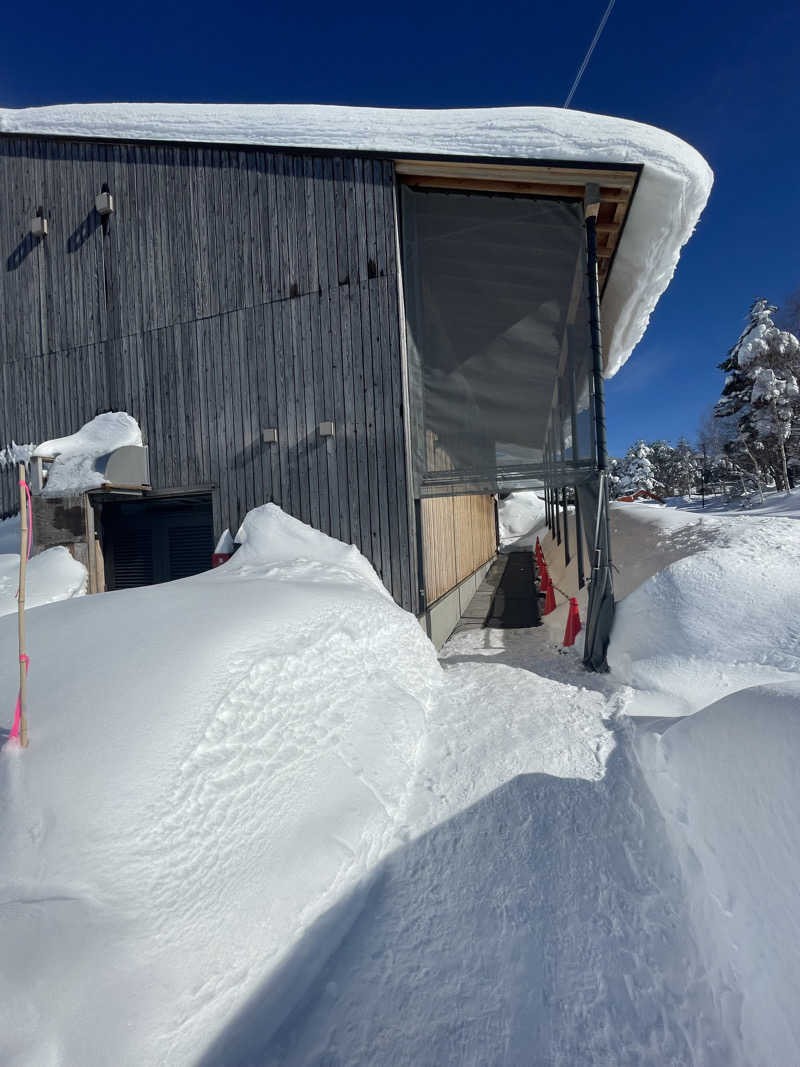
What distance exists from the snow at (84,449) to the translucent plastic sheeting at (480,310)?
4.41m

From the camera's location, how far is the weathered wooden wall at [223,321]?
21.8 ft

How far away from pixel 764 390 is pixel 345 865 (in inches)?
1250

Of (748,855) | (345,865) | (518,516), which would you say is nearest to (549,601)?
(748,855)

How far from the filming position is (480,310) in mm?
7867

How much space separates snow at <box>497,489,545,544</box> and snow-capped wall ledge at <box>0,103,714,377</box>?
24.6 metres

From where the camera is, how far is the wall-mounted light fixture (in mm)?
7797

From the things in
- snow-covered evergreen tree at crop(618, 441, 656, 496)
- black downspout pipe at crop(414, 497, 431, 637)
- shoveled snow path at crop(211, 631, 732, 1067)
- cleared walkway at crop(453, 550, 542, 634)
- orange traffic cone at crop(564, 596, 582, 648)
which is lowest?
cleared walkway at crop(453, 550, 542, 634)

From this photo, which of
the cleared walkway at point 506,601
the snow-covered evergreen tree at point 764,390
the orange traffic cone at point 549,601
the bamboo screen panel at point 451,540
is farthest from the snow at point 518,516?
the orange traffic cone at point 549,601

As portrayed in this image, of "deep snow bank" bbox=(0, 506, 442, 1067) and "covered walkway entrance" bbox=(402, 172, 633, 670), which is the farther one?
"covered walkway entrance" bbox=(402, 172, 633, 670)

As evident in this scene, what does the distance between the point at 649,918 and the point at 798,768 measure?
104cm

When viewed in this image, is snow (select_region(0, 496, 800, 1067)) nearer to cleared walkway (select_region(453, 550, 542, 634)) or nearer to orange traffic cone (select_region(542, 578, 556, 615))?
cleared walkway (select_region(453, 550, 542, 634))

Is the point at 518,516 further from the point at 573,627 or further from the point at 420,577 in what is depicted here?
the point at 420,577

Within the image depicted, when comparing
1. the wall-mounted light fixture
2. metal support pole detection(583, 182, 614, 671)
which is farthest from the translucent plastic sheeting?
the wall-mounted light fixture

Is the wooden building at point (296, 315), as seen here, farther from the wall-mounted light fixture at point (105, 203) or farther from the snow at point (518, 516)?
the snow at point (518, 516)
